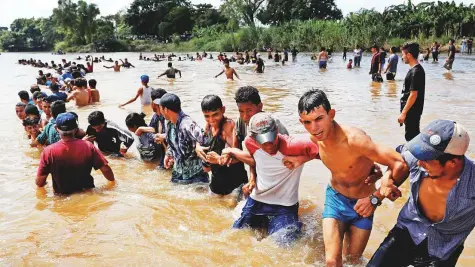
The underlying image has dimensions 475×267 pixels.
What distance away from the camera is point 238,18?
219 feet

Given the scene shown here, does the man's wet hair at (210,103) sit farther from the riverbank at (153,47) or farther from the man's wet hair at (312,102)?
the riverbank at (153,47)

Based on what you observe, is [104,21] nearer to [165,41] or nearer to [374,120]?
[165,41]

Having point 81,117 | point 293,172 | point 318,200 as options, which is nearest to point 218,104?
point 293,172

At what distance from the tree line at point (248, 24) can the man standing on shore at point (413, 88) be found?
33.7m

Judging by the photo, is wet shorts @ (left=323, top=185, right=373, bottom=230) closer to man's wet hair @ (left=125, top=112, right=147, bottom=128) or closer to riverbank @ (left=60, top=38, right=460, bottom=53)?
man's wet hair @ (left=125, top=112, right=147, bottom=128)

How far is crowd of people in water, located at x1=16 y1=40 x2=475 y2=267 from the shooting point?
7.66ft

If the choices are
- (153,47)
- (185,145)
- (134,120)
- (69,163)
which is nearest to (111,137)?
(134,120)

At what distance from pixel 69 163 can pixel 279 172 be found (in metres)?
2.47

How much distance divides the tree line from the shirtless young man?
36416 millimetres

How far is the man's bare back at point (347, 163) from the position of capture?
9.69 ft

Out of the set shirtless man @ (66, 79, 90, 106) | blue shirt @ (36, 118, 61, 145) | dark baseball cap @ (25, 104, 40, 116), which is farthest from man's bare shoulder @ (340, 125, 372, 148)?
shirtless man @ (66, 79, 90, 106)

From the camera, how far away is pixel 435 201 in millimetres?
2471

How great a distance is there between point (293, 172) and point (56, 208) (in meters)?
2.88

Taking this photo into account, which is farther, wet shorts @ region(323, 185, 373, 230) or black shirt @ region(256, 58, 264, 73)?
black shirt @ region(256, 58, 264, 73)
